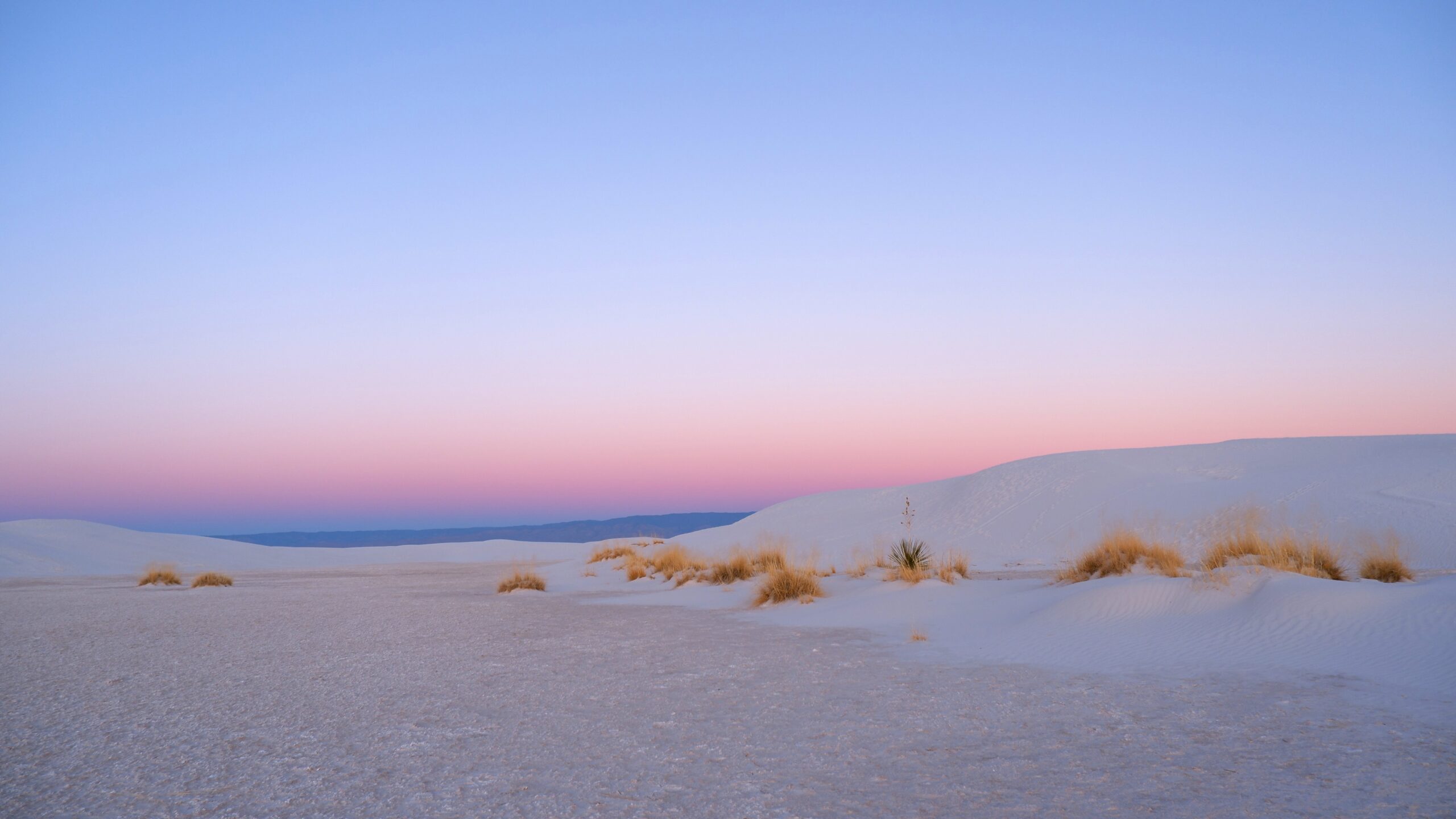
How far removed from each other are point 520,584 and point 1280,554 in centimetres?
Answer: 1188

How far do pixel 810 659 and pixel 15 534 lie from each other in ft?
109

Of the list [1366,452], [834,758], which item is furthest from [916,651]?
[1366,452]

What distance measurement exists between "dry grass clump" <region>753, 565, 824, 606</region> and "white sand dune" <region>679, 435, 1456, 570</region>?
329 centimetres

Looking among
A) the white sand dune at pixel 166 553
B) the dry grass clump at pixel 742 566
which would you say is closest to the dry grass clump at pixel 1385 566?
the dry grass clump at pixel 742 566

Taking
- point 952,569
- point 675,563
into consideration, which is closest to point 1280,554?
point 952,569

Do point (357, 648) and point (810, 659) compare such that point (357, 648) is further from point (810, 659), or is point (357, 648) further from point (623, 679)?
point (810, 659)

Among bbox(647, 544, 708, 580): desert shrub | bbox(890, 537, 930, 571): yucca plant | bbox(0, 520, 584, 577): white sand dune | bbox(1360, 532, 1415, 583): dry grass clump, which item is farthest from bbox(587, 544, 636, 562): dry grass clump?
bbox(1360, 532, 1415, 583): dry grass clump

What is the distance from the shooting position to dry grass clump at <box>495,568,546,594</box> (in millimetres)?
14953

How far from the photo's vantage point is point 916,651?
6.89 meters

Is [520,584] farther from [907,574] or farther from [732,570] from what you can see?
[907,574]

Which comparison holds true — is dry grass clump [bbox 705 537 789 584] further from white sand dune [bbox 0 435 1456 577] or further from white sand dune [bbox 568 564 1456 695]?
white sand dune [bbox 568 564 1456 695]

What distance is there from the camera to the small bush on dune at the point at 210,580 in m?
15.6

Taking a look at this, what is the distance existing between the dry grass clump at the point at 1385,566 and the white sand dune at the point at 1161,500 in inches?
238

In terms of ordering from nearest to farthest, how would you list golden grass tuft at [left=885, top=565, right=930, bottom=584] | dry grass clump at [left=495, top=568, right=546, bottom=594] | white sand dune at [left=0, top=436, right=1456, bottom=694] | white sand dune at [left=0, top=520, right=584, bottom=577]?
white sand dune at [left=0, top=436, right=1456, bottom=694], golden grass tuft at [left=885, top=565, right=930, bottom=584], dry grass clump at [left=495, top=568, right=546, bottom=594], white sand dune at [left=0, top=520, right=584, bottom=577]
